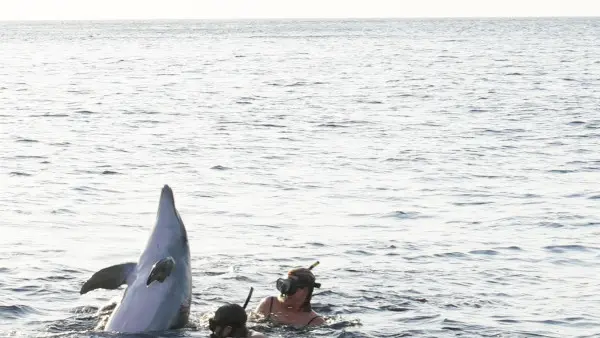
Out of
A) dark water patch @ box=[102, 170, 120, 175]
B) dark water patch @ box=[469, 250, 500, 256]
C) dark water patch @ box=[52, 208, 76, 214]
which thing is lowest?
dark water patch @ box=[102, 170, 120, 175]

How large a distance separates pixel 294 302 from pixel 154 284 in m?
2.23

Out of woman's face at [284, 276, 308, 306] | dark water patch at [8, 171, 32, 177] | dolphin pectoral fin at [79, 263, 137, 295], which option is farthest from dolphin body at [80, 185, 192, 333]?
dark water patch at [8, 171, 32, 177]

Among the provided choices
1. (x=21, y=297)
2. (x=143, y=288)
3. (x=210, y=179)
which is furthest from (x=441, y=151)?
(x=143, y=288)

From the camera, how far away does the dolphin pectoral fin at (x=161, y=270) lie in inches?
621

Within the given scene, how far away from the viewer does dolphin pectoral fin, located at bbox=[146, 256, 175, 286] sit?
15.8 meters

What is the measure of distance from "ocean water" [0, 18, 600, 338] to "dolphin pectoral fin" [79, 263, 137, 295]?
0.96 m

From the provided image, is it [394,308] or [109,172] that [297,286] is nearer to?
[394,308]

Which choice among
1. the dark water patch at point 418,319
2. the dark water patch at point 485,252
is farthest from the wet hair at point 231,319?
the dark water patch at point 485,252

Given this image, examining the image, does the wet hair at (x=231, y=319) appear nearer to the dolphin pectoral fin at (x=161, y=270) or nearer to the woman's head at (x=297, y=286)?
the dolphin pectoral fin at (x=161, y=270)

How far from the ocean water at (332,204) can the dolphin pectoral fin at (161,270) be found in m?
1.34

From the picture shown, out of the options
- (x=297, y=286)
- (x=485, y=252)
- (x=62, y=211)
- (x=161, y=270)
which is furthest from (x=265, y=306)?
(x=62, y=211)

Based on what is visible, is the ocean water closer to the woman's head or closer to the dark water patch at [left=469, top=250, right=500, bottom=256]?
the dark water patch at [left=469, top=250, right=500, bottom=256]

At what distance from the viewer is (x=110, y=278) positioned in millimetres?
15914

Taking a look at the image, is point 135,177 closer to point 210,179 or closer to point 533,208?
point 210,179
